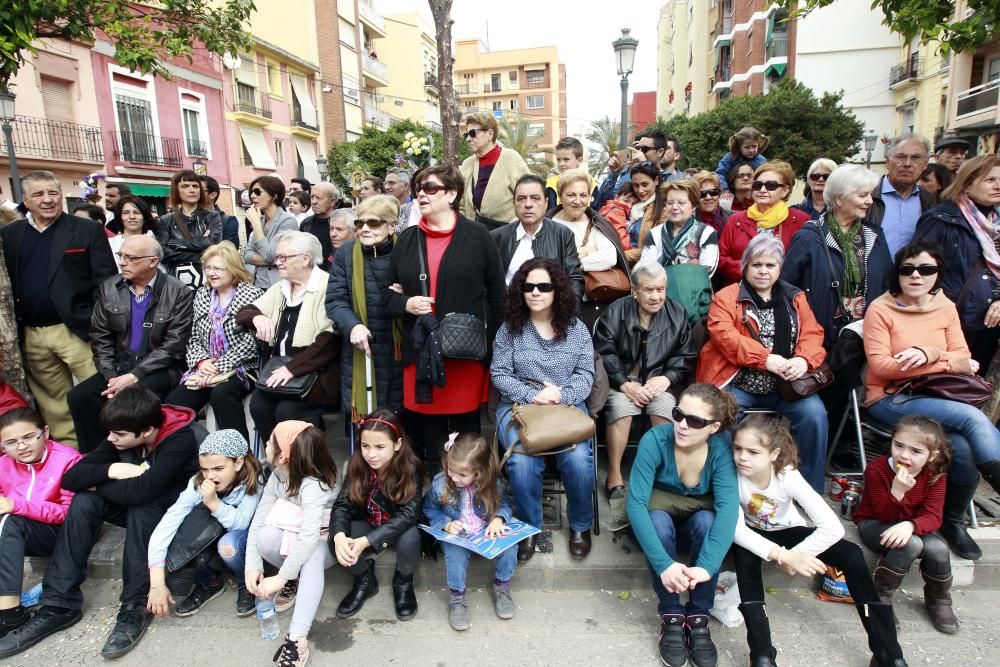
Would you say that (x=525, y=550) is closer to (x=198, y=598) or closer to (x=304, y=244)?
(x=198, y=598)

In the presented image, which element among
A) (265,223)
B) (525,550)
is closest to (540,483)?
(525,550)

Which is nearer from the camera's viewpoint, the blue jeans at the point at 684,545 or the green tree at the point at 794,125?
the blue jeans at the point at 684,545

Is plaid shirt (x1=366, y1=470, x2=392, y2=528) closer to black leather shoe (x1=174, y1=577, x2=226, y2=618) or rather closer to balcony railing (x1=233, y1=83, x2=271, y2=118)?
black leather shoe (x1=174, y1=577, x2=226, y2=618)

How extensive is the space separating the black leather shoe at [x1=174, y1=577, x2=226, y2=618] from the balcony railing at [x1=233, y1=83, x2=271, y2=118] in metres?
26.5

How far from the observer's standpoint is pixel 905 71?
29.3 metres

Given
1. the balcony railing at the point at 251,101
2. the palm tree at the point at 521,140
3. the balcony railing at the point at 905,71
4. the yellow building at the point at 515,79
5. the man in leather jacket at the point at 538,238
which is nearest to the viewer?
the man in leather jacket at the point at 538,238

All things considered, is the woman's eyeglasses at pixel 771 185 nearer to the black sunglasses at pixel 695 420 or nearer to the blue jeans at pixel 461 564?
the black sunglasses at pixel 695 420

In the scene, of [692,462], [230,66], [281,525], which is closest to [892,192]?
[692,462]

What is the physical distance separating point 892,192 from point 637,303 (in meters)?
2.35

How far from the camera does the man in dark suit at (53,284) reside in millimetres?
4418

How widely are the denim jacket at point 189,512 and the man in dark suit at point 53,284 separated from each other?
2022mm

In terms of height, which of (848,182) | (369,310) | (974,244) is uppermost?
(848,182)

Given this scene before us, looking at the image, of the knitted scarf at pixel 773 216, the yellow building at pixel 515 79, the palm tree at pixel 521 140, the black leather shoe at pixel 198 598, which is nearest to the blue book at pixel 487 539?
the black leather shoe at pixel 198 598

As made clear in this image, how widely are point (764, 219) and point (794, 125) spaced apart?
23.3 metres
